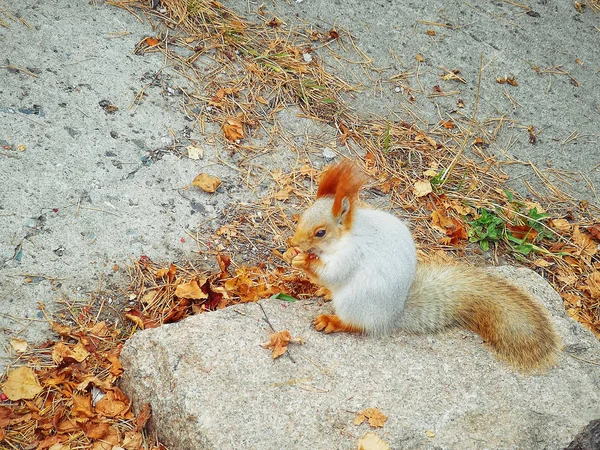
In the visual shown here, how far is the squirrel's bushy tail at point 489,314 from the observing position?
7.48 feet

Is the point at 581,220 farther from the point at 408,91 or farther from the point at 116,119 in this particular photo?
the point at 116,119

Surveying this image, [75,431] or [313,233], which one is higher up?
[313,233]

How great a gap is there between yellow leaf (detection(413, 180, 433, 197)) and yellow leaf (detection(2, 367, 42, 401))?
2.08m

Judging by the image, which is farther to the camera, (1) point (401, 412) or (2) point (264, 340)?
(2) point (264, 340)

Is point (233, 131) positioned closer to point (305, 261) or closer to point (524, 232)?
point (305, 261)

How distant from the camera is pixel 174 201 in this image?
292 centimetres

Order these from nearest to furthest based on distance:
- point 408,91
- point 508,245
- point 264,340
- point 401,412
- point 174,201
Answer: point 401,412
point 264,340
point 174,201
point 508,245
point 408,91

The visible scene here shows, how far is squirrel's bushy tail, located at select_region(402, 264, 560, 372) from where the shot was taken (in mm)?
2279

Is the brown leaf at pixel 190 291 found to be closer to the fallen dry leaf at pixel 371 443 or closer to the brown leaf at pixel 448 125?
the fallen dry leaf at pixel 371 443

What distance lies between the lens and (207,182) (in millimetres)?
3023

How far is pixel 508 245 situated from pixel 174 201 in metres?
1.75

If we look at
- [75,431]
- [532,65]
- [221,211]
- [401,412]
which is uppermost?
[532,65]

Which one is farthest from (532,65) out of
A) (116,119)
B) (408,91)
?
(116,119)

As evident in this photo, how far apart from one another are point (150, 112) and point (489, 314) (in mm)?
1963
